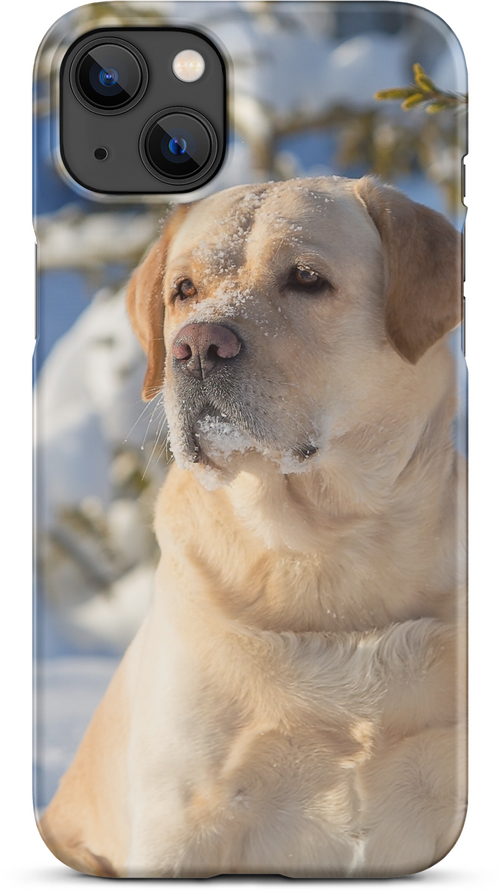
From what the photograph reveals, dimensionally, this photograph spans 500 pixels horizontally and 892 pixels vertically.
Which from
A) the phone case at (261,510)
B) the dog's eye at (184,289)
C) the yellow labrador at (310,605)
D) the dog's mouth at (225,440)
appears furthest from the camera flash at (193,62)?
the dog's mouth at (225,440)

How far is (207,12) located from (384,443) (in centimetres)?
138

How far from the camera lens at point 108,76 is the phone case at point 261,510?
0.16 ft

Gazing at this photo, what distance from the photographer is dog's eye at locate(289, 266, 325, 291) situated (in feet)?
9.60

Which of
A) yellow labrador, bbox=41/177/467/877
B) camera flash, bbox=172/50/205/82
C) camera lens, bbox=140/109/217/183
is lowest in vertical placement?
yellow labrador, bbox=41/177/467/877

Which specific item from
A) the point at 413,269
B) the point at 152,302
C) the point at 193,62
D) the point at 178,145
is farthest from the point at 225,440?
the point at 193,62

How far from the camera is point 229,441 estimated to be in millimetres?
2924

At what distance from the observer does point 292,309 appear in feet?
9.55

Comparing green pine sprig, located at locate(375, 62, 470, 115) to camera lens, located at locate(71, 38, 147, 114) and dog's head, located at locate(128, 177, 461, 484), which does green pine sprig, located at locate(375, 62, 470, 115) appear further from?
camera lens, located at locate(71, 38, 147, 114)

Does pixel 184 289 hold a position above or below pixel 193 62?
below

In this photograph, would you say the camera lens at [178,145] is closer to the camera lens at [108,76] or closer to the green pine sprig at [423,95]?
the camera lens at [108,76]

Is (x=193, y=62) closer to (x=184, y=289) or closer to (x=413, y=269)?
(x=184, y=289)

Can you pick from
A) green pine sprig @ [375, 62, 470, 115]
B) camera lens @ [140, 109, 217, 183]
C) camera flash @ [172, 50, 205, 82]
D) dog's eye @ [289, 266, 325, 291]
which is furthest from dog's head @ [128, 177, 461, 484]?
camera flash @ [172, 50, 205, 82]

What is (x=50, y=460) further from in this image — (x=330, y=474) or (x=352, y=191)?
(x=352, y=191)

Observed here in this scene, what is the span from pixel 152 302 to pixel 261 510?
69 centimetres
